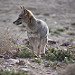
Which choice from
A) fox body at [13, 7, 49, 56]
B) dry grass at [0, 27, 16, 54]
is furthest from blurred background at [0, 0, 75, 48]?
dry grass at [0, 27, 16, 54]

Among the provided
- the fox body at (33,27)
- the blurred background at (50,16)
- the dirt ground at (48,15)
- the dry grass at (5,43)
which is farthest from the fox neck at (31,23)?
the dirt ground at (48,15)

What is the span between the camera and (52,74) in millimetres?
6426

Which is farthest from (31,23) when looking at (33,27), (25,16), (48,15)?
(48,15)

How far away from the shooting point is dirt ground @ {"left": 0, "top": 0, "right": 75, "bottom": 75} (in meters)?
14.1

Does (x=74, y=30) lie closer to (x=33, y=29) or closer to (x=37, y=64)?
(x=33, y=29)

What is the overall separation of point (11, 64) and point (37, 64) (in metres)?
0.80

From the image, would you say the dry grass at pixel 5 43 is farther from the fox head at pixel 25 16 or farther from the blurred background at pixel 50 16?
the blurred background at pixel 50 16

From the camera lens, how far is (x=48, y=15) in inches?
805

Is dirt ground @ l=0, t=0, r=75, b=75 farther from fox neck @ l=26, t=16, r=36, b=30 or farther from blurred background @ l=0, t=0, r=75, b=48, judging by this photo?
fox neck @ l=26, t=16, r=36, b=30

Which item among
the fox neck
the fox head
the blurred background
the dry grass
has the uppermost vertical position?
the fox head

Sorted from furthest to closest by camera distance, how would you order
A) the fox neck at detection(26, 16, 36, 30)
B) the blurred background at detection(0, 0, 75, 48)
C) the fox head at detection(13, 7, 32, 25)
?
the blurred background at detection(0, 0, 75, 48) → the fox neck at detection(26, 16, 36, 30) → the fox head at detection(13, 7, 32, 25)

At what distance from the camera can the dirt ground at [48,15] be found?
46.1ft

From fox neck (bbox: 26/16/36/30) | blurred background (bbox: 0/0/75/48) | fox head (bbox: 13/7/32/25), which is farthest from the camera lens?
blurred background (bbox: 0/0/75/48)

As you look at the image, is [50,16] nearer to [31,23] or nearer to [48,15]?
[48,15]
